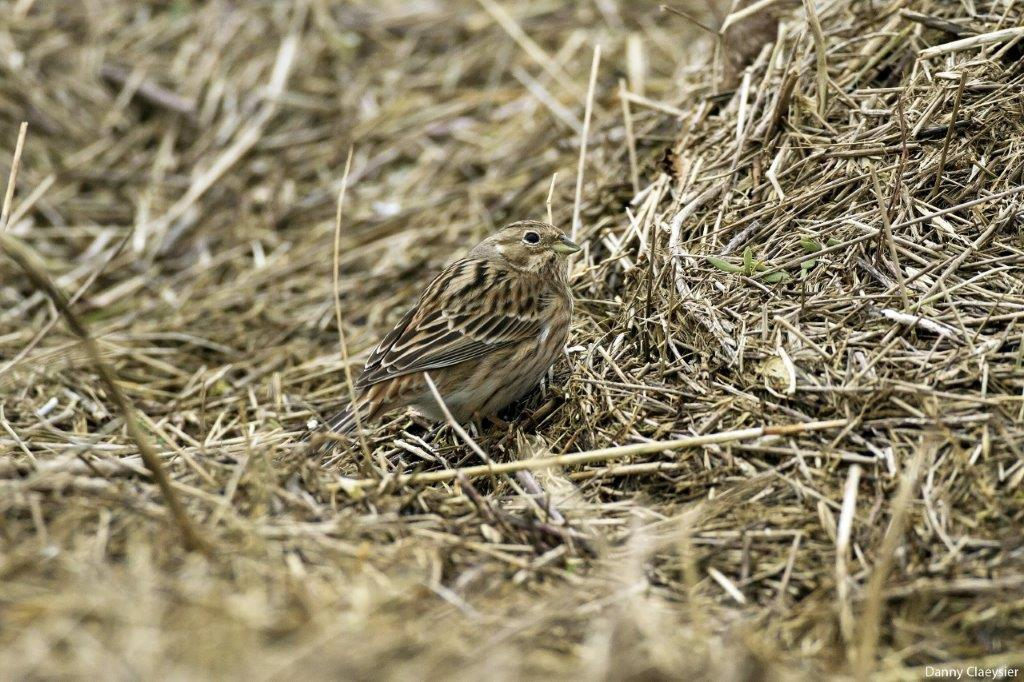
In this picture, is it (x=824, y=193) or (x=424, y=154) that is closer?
(x=824, y=193)

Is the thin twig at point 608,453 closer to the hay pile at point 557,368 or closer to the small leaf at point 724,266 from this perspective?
the hay pile at point 557,368

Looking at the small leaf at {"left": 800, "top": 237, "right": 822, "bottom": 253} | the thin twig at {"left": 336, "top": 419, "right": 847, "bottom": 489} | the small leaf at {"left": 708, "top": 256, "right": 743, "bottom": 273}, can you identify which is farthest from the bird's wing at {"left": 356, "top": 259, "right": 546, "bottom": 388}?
the small leaf at {"left": 800, "top": 237, "right": 822, "bottom": 253}

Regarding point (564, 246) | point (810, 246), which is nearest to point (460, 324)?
point (564, 246)

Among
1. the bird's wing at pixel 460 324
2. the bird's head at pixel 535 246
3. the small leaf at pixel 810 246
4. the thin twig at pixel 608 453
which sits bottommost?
the thin twig at pixel 608 453

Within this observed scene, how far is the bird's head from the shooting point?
5.87 m

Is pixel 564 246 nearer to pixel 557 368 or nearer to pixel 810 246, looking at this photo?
pixel 557 368

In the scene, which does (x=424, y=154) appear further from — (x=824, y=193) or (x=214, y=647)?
(x=214, y=647)

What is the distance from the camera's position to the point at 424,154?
818cm

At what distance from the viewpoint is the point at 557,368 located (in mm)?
5762

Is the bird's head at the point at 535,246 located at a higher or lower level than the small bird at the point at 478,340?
higher

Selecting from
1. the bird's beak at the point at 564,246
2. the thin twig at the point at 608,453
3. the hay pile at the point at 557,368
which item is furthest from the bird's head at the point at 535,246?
the thin twig at the point at 608,453

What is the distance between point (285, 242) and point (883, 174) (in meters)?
4.17

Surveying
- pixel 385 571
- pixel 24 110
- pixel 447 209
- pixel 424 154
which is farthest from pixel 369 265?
pixel 385 571

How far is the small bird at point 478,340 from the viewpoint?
539 cm
